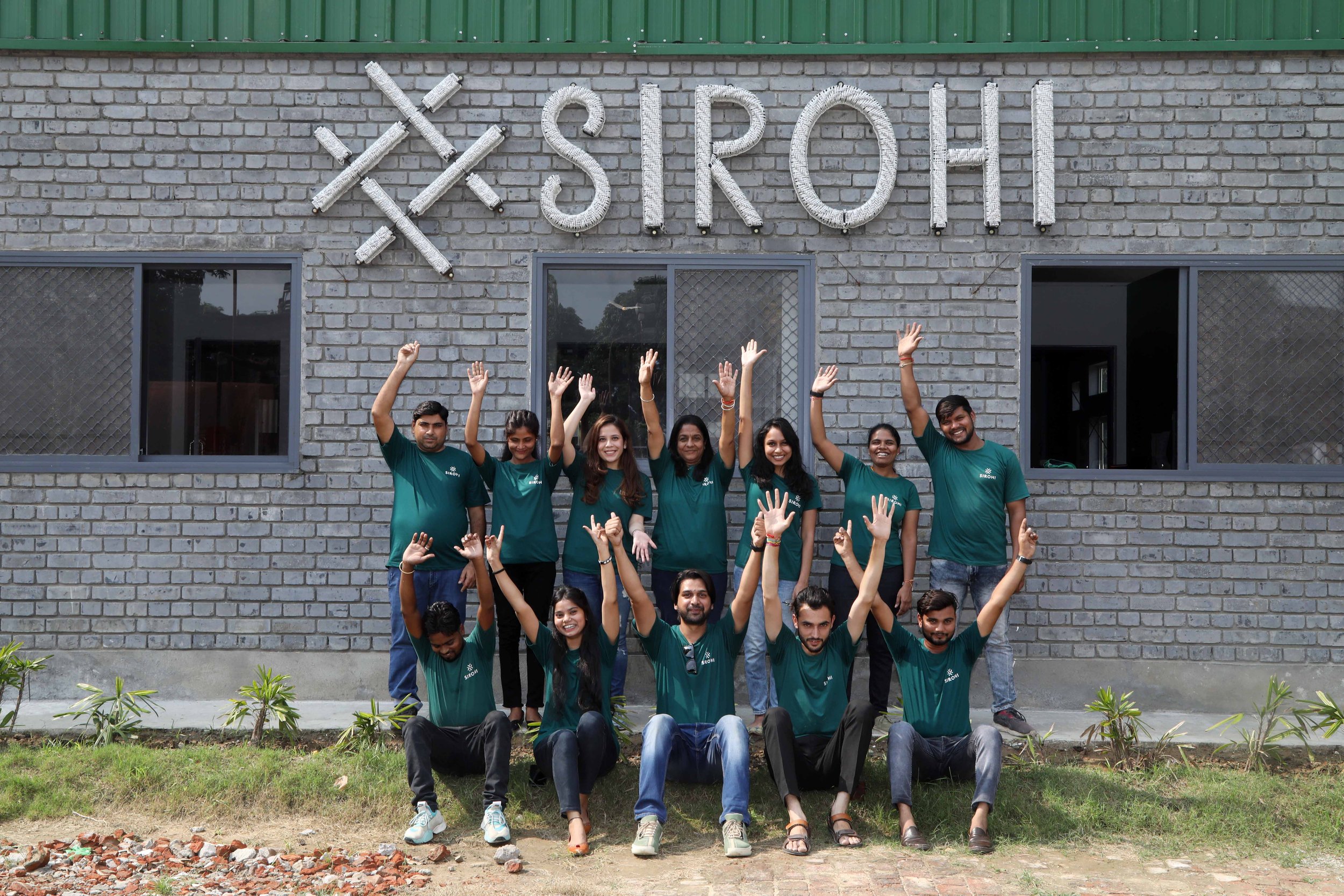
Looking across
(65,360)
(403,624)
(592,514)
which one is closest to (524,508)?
(592,514)

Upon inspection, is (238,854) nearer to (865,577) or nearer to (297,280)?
(865,577)

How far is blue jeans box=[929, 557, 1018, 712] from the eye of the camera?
5828 mm

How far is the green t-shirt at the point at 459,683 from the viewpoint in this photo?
5.06 m

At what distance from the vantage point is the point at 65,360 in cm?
675

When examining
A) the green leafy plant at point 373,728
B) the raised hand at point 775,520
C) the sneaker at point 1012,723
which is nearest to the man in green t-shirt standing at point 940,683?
the raised hand at point 775,520

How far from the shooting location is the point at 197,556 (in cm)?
659

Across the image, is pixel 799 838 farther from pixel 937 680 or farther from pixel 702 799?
pixel 937 680

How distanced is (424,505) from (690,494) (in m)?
1.46

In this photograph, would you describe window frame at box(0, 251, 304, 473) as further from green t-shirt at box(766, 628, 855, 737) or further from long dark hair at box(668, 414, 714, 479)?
green t-shirt at box(766, 628, 855, 737)

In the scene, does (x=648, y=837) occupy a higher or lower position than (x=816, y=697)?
lower

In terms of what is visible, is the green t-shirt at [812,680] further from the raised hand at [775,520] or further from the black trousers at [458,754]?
the black trousers at [458,754]

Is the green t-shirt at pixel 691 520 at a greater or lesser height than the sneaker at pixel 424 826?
greater

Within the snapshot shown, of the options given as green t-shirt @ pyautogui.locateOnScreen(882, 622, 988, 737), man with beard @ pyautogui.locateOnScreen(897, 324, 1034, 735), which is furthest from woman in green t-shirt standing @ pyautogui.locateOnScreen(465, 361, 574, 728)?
man with beard @ pyautogui.locateOnScreen(897, 324, 1034, 735)

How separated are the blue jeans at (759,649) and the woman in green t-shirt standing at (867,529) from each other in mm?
274
